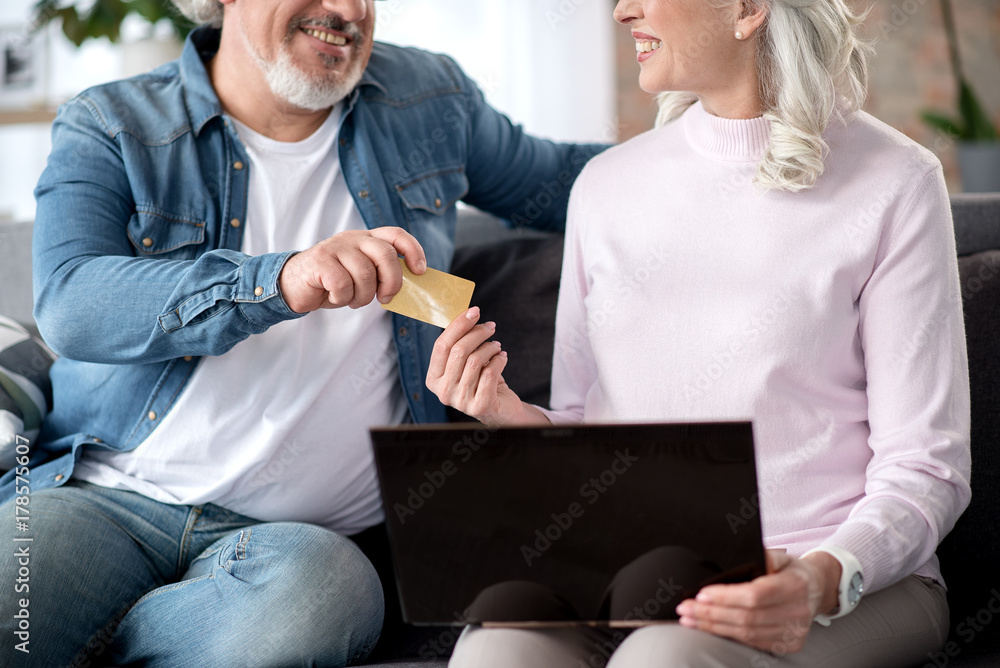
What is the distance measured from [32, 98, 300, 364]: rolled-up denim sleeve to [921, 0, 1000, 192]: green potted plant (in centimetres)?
210

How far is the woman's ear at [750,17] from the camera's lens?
1139 mm

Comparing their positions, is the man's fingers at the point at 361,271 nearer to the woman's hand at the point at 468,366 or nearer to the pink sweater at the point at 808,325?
the woman's hand at the point at 468,366

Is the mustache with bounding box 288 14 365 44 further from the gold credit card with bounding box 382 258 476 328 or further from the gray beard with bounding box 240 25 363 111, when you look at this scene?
the gold credit card with bounding box 382 258 476 328

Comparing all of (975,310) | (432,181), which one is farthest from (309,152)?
(975,310)

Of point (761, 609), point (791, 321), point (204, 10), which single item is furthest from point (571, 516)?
point (204, 10)

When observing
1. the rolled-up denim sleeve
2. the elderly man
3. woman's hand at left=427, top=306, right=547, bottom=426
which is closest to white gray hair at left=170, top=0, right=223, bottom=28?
the elderly man

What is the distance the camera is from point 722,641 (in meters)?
0.87

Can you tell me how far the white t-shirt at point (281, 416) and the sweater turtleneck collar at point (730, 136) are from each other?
1.79ft

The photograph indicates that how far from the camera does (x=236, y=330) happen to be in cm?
115

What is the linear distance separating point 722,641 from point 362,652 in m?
0.55

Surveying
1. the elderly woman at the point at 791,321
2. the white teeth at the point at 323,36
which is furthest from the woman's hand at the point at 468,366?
the white teeth at the point at 323,36

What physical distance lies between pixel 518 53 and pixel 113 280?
2266mm

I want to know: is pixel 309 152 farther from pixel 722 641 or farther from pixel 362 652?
pixel 722 641

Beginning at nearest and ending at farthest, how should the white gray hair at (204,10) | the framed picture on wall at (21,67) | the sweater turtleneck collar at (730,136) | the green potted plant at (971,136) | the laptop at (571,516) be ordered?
the laptop at (571,516) → the sweater turtleneck collar at (730,136) → the white gray hair at (204,10) → the green potted plant at (971,136) → the framed picture on wall at (21,67)
